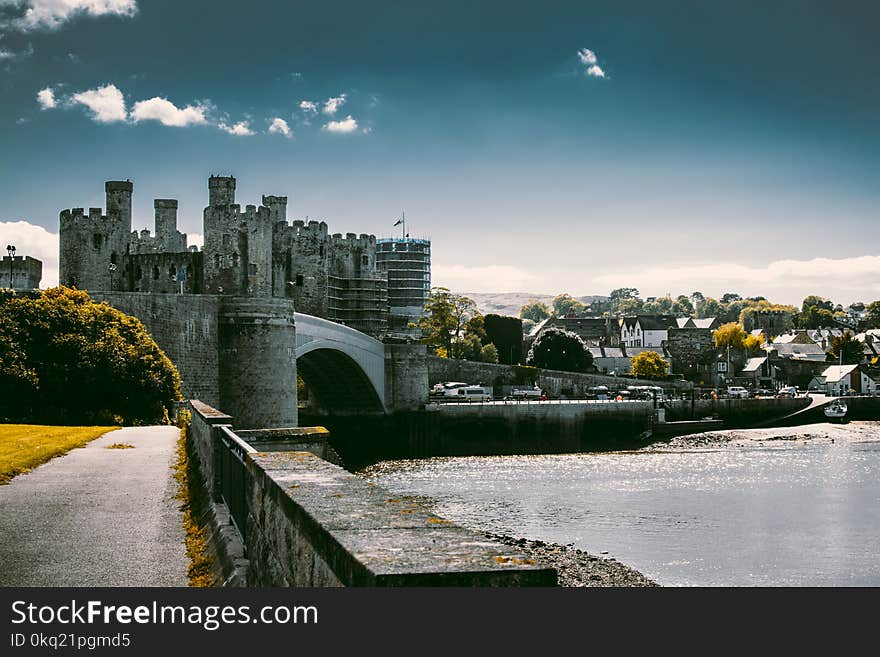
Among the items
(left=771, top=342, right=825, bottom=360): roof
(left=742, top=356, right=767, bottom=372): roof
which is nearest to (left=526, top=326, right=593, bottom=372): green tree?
(left=742, top=356, right=767, bottom=372): roof

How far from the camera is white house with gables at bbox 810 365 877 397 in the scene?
75.1m

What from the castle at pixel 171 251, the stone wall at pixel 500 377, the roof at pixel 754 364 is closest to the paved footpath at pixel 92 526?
the castle at pixel 171 251

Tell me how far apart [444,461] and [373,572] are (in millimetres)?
42062

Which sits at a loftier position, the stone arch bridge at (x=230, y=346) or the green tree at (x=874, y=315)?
the green tree at (x=874, y=315)

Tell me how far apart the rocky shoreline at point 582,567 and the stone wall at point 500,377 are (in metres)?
38.7

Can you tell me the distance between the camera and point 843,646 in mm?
3350

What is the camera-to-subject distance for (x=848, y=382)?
249ft

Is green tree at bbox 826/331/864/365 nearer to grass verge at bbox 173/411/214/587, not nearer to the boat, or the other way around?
the boat

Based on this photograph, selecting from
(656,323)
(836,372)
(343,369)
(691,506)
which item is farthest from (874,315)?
(691,506)

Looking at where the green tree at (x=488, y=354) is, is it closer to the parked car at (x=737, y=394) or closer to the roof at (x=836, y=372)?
the parked car at (x=737, y=394)

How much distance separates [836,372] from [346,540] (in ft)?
264

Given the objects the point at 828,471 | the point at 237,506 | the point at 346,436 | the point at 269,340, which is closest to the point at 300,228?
the point at 346,436

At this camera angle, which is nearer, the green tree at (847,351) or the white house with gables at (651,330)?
the green tree at (847,351)

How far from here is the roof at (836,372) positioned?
76375mm
